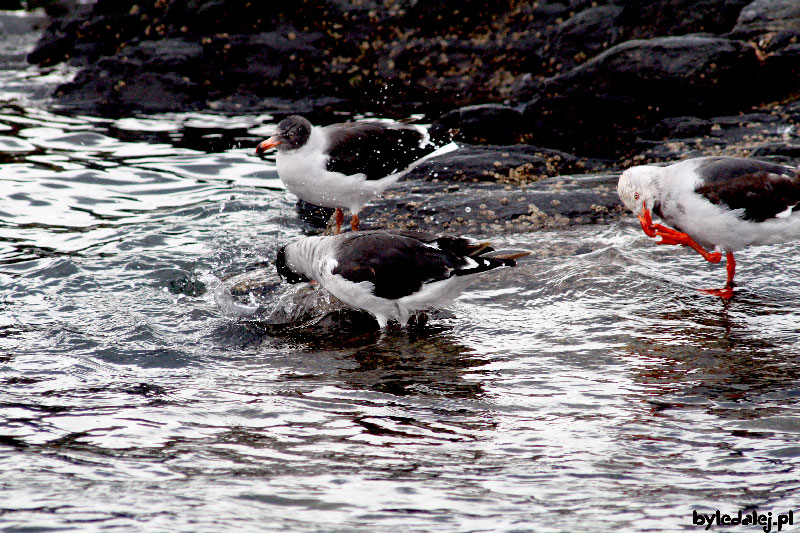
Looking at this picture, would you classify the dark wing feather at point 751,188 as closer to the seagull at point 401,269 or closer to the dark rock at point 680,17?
the seagull at point 401,269

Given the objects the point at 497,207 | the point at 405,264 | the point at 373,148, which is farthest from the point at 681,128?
the point at 405,264

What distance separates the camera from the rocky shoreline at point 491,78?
412 inches

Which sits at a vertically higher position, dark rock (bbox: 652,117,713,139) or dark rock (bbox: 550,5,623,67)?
dark rock (bbox: 550,5,623,67)

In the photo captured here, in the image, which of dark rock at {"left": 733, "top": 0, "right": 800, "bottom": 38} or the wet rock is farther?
dark rock at {"left": 733, "top": 0, "right": 800, "bottom": 38}

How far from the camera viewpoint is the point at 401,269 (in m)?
7.09

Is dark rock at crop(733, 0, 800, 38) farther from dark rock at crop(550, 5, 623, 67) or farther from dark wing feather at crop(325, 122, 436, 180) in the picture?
dark wing feather at crop(325, 122, 436, 180)

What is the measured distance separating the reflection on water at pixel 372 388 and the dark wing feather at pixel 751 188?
0.79m

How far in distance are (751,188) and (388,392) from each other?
380 centimetres

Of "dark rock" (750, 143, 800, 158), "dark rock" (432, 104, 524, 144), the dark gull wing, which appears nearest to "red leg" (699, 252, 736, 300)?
the dark gull wing

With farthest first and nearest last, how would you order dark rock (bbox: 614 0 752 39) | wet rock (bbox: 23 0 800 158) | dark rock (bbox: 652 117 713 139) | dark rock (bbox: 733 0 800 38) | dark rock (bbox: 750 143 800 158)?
dark rock (bbox: 614 0 752 39), dark rock (bbox: 733 0 800 38), wet rock (bbox: 23 0 800 158), dark rock (bbox: 652 117 713 139), dark rock (bbox: 750 143 800 158)

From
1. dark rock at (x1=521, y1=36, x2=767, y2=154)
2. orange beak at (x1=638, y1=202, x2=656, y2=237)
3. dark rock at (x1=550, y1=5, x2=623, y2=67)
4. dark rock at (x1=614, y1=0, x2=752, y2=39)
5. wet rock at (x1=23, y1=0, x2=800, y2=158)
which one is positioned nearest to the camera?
orange beak at (x1=638, y1=202, x2=656, y2=237)

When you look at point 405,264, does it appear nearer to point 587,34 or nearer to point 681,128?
point 681,128

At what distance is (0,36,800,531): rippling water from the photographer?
4.16 metres

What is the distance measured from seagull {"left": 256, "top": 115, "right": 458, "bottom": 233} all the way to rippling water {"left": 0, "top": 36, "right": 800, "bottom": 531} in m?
0.86
